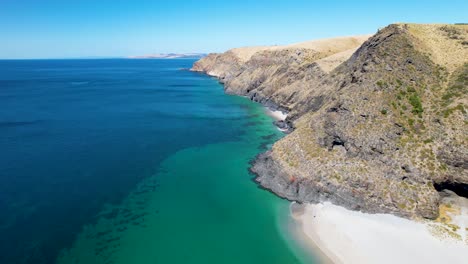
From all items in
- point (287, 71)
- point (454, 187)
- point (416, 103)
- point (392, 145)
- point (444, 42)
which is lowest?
point (454, 187)

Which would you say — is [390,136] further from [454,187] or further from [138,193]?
[138,193]

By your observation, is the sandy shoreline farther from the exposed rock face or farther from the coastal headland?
the coastal headland

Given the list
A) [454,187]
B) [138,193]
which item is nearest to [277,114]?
[138,193]

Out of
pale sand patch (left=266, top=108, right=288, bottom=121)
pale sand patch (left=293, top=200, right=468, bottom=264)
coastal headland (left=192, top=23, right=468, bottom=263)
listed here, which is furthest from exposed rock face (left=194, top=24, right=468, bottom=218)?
pale sand patch (left=266, top=108, right=288, bottom=121)

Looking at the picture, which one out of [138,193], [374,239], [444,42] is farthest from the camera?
[444,42]

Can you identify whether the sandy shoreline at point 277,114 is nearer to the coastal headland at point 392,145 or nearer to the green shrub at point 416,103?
the coastal headland at point 392,145
